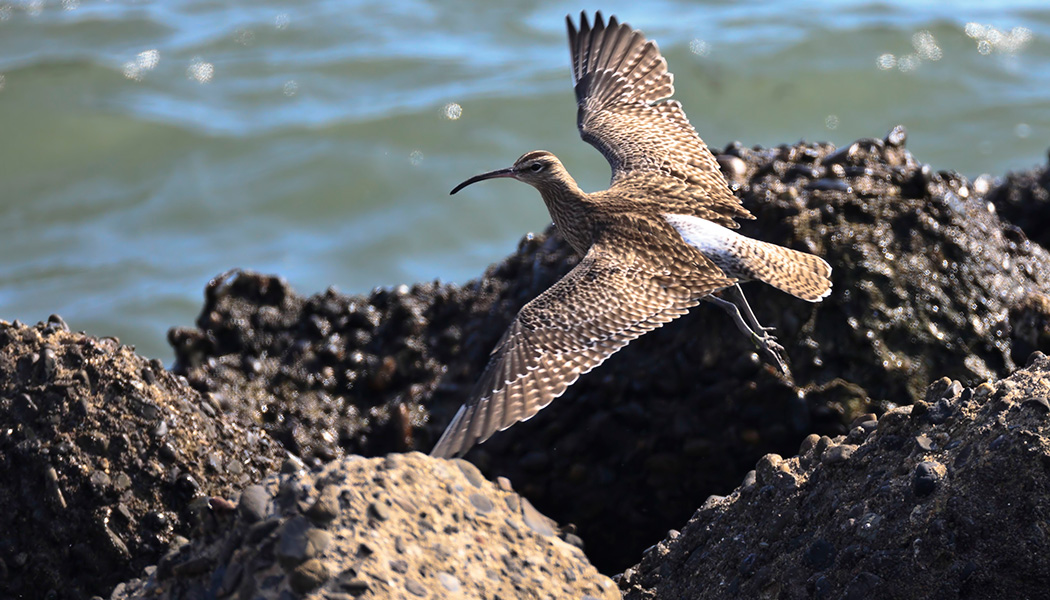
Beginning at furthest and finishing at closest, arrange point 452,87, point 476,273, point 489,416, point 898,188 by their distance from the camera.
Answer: point 452,87
point 476,273
point 898,188
point 489,416

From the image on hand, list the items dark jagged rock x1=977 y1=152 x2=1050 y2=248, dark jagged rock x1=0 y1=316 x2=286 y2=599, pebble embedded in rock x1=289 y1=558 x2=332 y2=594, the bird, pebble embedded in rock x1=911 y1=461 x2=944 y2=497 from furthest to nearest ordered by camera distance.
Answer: dark jagged rock x1=977 y1=152 x2=1050 y2=248 < the bird < dark jagged rock x1=0 y1=316 x2=286 y2=599 < pebble embedded in rock x1=911 y1=461 x2=944 y2=497 < pebble embedded in rock x1=289 y1=558 x2=332 y2=594

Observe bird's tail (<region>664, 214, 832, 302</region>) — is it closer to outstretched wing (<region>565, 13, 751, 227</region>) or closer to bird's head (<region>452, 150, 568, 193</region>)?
outstretched wing (<region>565, 13, 751, 227</region>)

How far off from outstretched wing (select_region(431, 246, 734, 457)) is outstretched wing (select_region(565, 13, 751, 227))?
95cm

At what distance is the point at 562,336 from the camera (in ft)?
14.3

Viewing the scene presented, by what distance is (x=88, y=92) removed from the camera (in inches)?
473

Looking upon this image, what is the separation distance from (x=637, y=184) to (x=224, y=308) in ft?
7.44

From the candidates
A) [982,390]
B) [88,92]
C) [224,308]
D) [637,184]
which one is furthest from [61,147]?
[982,390]

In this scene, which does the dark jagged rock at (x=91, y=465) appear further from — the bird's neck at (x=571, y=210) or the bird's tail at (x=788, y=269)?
the bird's tail at (x=788, y=269)

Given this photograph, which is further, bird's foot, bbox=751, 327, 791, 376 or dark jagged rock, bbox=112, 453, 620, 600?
bird's foot, bbox=751, 327, 791, 376

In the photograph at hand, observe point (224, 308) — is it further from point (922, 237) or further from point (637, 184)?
point (922, 237)

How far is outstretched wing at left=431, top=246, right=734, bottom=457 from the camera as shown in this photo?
13.2ft

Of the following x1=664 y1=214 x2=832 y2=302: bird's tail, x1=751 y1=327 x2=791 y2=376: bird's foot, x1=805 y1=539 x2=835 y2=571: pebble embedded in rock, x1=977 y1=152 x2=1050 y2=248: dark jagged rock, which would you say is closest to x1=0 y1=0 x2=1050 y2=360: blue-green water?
x1=977 y1=152 x2=1050 y2=248: dark jagged rock

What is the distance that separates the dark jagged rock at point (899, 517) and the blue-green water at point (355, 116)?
6649 millimetres

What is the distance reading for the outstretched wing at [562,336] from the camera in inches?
158
